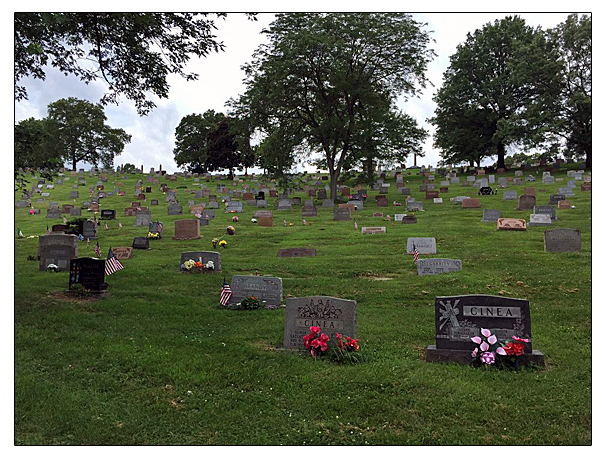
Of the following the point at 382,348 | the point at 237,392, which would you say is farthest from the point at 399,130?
the point at 237,392

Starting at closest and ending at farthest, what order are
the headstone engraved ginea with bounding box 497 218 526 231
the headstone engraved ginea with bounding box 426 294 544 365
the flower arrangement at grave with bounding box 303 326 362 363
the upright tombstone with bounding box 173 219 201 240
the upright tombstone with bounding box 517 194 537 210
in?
the headstone engraved ginea with bounding box 426 294 544 365 < the flower arrangement at grave with bounding box 303 326 362 363 < the headstone engraved ginea with bounding box 497 218 526 231 < the upright tombstone with bounding box 173 219 201 240 < the upright tombstone with bounding box 517 194 537 210

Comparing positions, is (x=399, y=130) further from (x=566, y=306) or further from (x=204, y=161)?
(x=204, y=161)

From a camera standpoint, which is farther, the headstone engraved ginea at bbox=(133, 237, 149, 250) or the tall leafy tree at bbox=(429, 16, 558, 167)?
the tall leafy tree at bbox=(429, 16, 558, 167)

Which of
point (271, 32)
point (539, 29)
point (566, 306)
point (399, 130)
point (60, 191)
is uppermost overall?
point (539, 29)

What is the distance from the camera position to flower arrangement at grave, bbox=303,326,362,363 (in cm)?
816

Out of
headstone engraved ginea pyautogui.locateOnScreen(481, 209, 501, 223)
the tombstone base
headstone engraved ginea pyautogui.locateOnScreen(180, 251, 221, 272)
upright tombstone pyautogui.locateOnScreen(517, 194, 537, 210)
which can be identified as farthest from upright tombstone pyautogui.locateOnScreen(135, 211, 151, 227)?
the tombstone base

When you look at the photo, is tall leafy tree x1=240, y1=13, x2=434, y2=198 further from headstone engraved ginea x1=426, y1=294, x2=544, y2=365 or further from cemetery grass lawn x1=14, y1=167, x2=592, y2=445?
headstone engraved ginea x1=426, y1=294, x2=544, y2=365

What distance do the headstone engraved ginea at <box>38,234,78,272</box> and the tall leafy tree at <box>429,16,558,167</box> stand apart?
44.1 meters

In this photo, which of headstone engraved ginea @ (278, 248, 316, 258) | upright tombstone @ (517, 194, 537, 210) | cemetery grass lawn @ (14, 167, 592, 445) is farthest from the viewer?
upright tombstone @ (517, 194, 537, 210)

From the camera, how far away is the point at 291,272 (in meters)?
15.9

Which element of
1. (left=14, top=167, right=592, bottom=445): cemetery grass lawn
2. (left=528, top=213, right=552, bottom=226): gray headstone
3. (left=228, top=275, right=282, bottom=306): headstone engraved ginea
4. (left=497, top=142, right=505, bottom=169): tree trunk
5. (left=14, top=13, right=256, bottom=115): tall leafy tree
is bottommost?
(left=14, top=167, right=592, bottom=445): cemetery grass lawn

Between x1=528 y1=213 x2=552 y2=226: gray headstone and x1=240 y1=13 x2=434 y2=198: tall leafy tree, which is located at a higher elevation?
x1=240 y1=13 x2=434 y2=198: tall leafy tree

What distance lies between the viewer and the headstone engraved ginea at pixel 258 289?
12008mm
